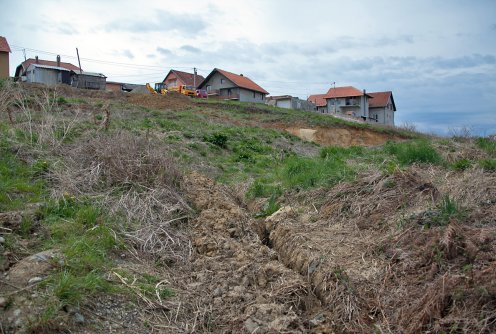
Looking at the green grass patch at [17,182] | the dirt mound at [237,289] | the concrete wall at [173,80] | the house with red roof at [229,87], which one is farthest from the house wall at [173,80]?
the dirt mound at [237,289]

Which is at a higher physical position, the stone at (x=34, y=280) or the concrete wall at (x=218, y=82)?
the concrete wall at (x=218, y=82)

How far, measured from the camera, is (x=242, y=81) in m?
51.1

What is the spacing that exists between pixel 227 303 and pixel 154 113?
636 inches

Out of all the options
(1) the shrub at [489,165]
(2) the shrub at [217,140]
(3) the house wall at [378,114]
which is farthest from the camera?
(3) the house wall at [378,114]

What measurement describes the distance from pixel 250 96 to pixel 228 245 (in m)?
47.0

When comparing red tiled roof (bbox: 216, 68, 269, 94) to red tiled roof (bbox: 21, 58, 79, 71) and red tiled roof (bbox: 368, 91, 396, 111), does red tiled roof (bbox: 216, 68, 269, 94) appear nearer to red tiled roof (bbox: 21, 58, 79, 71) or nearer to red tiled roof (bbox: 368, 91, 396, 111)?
red tiled roof (bbox: 21, 58, 79, 71)

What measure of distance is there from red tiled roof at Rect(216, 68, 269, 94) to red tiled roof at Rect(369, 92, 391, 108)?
17.0 m

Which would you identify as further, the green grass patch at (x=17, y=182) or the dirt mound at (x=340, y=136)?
the dirt mound at (x=340, y=136)

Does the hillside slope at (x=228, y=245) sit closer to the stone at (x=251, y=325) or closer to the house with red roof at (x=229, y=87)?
the stone at (x=251, y=325)

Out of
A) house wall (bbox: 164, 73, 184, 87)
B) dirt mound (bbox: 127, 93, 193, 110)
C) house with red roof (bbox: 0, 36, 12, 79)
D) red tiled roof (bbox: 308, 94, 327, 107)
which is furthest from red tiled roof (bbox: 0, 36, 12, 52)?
red tiled roof (bbox: 308, 94, 327, 107)

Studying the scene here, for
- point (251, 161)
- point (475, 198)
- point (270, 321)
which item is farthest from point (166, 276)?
point (251, 161)

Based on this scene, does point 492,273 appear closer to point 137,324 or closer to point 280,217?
point 137,324

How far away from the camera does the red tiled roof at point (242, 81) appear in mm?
49253

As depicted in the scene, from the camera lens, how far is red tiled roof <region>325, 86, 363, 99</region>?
59.0 meters
